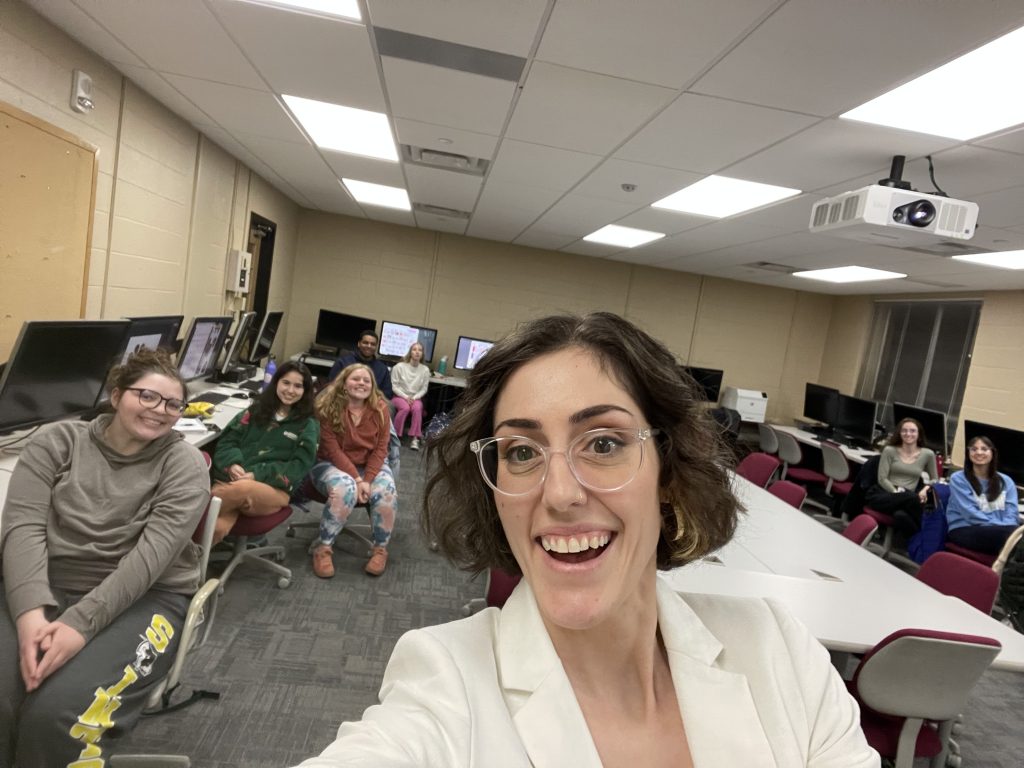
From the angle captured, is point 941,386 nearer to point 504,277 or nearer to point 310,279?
point 504,277

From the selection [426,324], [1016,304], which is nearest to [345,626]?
[426,324]

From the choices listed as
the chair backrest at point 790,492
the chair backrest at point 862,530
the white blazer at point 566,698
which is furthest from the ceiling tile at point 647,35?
the chair backrest at point 790,492

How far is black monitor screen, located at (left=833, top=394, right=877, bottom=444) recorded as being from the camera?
691cm

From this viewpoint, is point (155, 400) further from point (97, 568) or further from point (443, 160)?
point (443, 160)

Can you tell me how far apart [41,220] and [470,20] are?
2.38 metres

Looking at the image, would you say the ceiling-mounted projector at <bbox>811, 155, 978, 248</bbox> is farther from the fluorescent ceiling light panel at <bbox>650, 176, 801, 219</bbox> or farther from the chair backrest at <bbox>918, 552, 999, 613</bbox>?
the chair backrest at <bbox>918, 552, 999, 613</bbox>

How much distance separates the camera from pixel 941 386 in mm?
7008

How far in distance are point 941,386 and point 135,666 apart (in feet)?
26.8

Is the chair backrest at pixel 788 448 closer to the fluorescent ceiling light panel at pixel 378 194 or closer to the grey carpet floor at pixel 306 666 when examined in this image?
the grey carpet floor at pixel 306 666

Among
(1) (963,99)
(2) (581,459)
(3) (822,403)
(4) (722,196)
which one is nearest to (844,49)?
(1) (963,99)

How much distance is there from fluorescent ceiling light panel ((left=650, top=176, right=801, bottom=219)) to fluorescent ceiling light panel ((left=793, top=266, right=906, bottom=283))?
2.55m

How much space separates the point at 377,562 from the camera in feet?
11.8

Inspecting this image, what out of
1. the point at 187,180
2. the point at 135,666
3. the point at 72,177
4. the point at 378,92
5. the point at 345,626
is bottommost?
the point at 345,626

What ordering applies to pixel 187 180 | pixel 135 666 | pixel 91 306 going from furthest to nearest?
pixel 187 180
pixel 91 306
pixel 135 666
